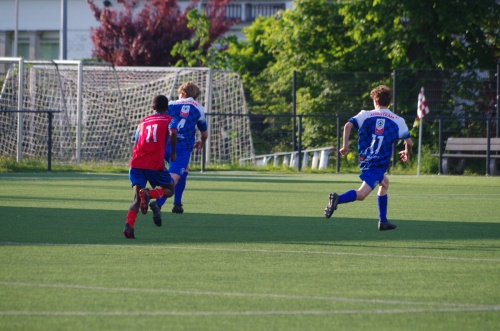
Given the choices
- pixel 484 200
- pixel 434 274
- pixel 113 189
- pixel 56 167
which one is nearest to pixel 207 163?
A: pixel 56 167

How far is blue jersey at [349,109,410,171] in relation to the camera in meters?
12.1

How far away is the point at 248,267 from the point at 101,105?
75.1 feet

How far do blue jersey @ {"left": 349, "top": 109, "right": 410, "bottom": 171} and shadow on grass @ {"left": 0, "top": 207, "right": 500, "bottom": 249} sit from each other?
752 millimetres

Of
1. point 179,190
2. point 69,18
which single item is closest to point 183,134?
point 179,190

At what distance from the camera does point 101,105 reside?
3102 cm

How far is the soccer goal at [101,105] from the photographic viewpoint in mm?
29203

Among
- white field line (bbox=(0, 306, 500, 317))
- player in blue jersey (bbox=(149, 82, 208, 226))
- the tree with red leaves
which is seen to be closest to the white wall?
the tree with red leaves

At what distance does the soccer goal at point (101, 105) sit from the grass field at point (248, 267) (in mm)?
13246

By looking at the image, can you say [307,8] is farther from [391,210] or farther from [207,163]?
[391,210]

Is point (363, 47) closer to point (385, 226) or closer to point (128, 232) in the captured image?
point (385, 226)

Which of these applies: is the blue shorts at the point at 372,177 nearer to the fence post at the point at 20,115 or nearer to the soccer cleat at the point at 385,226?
the soccer cleat at the point at 385,226

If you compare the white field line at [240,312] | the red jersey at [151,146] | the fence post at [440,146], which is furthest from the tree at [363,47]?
the white field line at [240,312]

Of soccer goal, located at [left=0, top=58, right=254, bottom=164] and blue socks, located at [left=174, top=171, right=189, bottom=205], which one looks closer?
blue socks, located at [left=174, top=171, right=189, bottom=205]

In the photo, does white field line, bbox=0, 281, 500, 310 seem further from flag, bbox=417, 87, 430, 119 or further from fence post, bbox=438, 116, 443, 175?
fence post, bbox=438, 116, 443, 175
